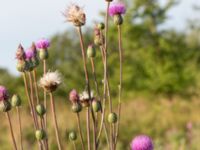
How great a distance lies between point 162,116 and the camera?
Answer: 13.6m

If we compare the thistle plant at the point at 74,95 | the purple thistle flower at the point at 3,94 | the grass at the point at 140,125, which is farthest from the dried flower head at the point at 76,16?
the grass at the point at 140,125

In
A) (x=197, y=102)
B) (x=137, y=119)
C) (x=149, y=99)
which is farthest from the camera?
(x=149, y=99)

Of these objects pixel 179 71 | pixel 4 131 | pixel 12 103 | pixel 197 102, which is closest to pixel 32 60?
pixel 12 103

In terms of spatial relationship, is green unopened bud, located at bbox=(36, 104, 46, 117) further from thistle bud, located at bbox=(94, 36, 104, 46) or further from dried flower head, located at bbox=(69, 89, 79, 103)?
thistle bud, located at bbox=(94, 36, 104, 46)

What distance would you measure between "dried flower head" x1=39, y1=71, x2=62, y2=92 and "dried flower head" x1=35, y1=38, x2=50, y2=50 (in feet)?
0.73

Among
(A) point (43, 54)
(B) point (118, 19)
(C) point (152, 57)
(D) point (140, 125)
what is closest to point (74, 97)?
(A) point (43, 54)

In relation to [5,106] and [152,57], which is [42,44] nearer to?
[5,106]

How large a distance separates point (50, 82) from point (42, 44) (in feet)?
0.90

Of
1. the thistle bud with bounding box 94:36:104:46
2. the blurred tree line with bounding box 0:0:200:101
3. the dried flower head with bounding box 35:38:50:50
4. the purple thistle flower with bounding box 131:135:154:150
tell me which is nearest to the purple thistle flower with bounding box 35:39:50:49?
the dried flower head with bounding box 35:38:50:50

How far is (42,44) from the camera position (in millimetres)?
2119

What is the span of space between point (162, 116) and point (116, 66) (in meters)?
7.79

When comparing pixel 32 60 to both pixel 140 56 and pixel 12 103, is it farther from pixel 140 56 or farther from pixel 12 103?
pixel 140 56

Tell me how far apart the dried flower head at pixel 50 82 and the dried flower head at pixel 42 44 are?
0.22 m

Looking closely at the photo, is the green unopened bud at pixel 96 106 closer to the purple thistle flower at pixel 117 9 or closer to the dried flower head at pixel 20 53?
the dried flower head at pixel 20 53
